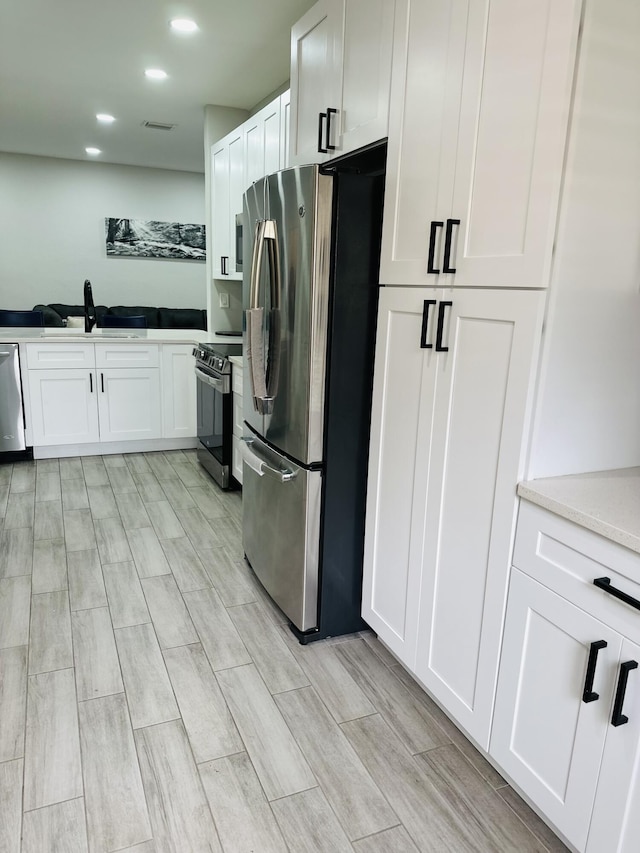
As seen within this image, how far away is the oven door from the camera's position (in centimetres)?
367

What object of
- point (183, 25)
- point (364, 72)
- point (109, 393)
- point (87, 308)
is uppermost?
point (183, 25)

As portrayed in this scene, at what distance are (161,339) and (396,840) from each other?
12.5 ft

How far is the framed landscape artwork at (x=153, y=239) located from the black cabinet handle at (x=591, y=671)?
751cm

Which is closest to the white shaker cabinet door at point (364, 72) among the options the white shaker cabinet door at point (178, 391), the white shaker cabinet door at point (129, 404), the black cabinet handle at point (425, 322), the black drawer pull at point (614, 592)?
the black cabinet handle at point (425, 322)

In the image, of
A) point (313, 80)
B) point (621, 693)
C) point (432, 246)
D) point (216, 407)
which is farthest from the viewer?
point (216, 407)

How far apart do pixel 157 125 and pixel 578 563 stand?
17.6ft

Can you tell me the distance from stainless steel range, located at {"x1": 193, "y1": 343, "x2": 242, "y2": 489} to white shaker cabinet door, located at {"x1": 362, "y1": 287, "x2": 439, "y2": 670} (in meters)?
1.78

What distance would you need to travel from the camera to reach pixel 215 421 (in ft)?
12.6

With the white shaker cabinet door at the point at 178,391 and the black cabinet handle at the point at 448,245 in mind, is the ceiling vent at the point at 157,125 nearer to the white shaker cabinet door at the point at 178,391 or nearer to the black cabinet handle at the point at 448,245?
the white shaker cabinet door at the point at 178,391

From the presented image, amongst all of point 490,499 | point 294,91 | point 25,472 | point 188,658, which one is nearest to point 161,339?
point 25,472

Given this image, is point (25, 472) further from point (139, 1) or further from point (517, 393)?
point (517, 393)

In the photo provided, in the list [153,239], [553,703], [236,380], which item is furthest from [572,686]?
[153,239]

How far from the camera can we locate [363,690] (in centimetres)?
203

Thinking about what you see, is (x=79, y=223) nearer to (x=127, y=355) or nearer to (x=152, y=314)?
(x=152, y=314)
